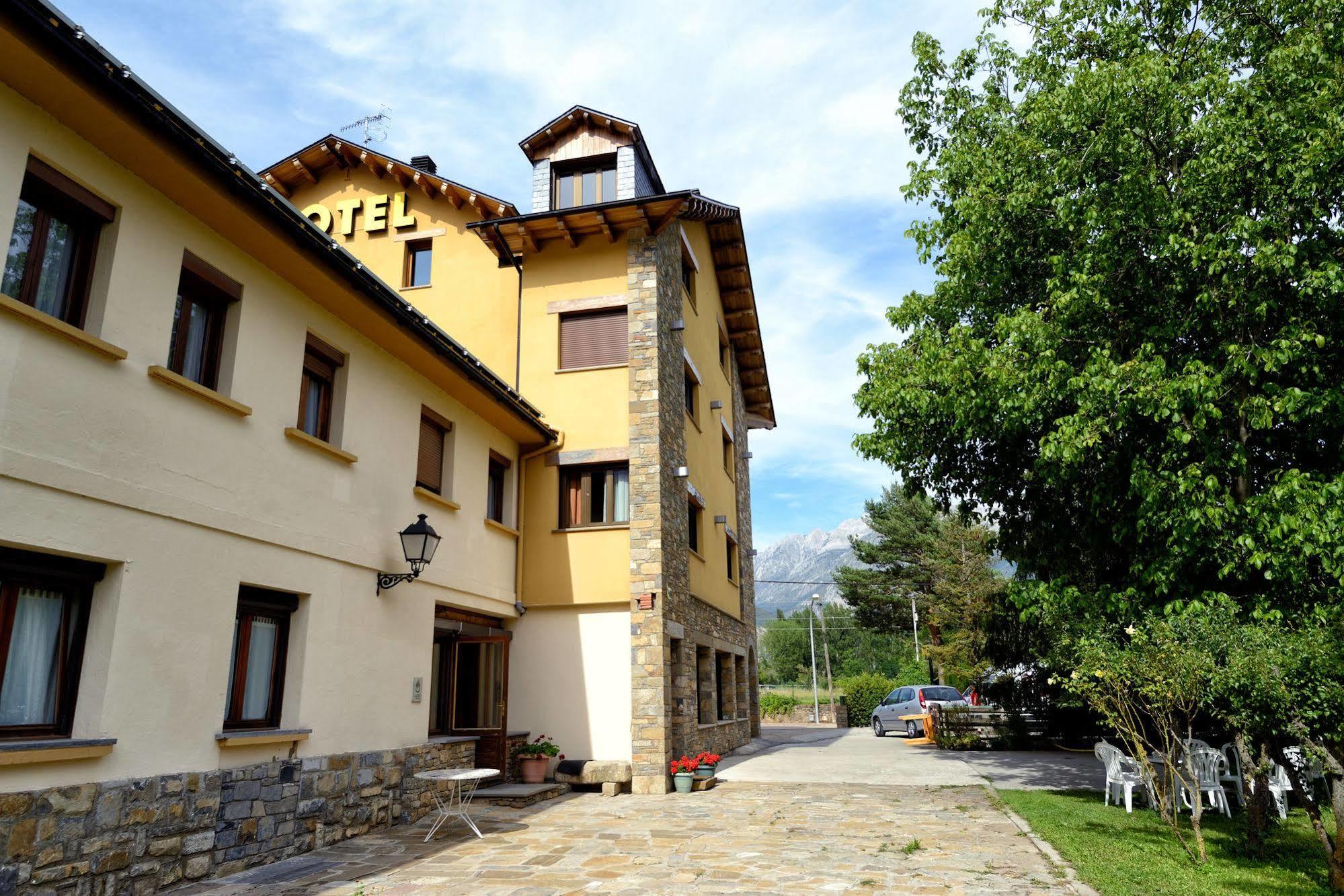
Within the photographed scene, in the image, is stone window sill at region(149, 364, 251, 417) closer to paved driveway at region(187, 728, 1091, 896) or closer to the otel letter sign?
paved driveway at region(187, 728, 1091, 896)

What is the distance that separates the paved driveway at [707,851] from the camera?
6441 mm

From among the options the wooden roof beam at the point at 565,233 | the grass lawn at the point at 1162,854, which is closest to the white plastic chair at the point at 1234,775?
the grass lawn at the point at 1162,854

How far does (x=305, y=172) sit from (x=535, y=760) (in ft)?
40.5

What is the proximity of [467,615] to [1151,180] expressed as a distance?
10.3 meters

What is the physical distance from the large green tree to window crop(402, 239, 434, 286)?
903cm

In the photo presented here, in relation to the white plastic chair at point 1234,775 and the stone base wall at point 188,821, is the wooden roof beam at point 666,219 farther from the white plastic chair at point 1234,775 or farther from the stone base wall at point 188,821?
the white plastic chair at point 1234,775

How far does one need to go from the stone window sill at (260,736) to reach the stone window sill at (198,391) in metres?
2.70

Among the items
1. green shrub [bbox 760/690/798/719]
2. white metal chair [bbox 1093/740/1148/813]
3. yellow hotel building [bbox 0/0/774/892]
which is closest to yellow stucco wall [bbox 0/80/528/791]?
yellow hotel building [bbox 0/0/774/892]

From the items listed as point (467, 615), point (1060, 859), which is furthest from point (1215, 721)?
point (467, 615)

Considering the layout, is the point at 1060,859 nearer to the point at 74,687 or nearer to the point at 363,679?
the point at 363,679

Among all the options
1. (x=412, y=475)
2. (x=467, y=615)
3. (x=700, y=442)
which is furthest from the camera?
(x=700, y=442)

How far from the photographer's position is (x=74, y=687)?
18.8ft

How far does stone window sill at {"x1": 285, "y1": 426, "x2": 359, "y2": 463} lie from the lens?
7.88 meters

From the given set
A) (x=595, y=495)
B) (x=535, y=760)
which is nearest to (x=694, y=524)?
(x=595, y=495)
